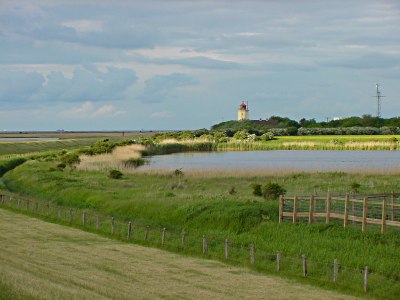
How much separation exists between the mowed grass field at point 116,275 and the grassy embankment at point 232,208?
2.32m

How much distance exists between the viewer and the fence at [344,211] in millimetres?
35156

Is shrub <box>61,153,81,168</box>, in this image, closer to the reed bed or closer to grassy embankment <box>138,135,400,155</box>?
the reed bed

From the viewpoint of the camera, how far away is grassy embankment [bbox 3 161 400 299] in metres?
32.8

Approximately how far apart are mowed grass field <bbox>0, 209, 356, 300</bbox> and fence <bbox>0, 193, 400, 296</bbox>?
1.06m

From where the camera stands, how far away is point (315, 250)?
34.3 m

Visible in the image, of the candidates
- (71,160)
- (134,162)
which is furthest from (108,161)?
(71,160)

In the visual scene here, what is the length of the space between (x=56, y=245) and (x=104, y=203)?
15.2 meters

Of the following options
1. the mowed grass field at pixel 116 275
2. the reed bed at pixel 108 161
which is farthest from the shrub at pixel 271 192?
the reed bed at pixel 108 161

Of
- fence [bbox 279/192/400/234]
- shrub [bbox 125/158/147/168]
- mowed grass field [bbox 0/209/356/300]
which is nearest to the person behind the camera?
mowed grass field [bbox 0/209/356/300]

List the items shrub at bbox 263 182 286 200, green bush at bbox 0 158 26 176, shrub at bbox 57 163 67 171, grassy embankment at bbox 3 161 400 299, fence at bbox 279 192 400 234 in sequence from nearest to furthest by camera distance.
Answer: grassy embankment at bbox 3 161 400 299 < fence at bbox 279 192 400 234 < shrub at bbox 263 182 286 200 < shrub at bbox 57 163 67 171 < green bush at bbox 0 158 26 176

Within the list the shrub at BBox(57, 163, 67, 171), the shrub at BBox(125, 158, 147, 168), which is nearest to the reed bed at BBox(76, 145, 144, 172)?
the shrub at BBox(125, 158, 147, 168)

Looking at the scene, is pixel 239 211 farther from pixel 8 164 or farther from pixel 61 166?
pixel 8 164

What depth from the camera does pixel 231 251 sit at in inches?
1406

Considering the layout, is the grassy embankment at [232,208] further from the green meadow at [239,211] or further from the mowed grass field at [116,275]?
the mowed grass field at [116,275]
